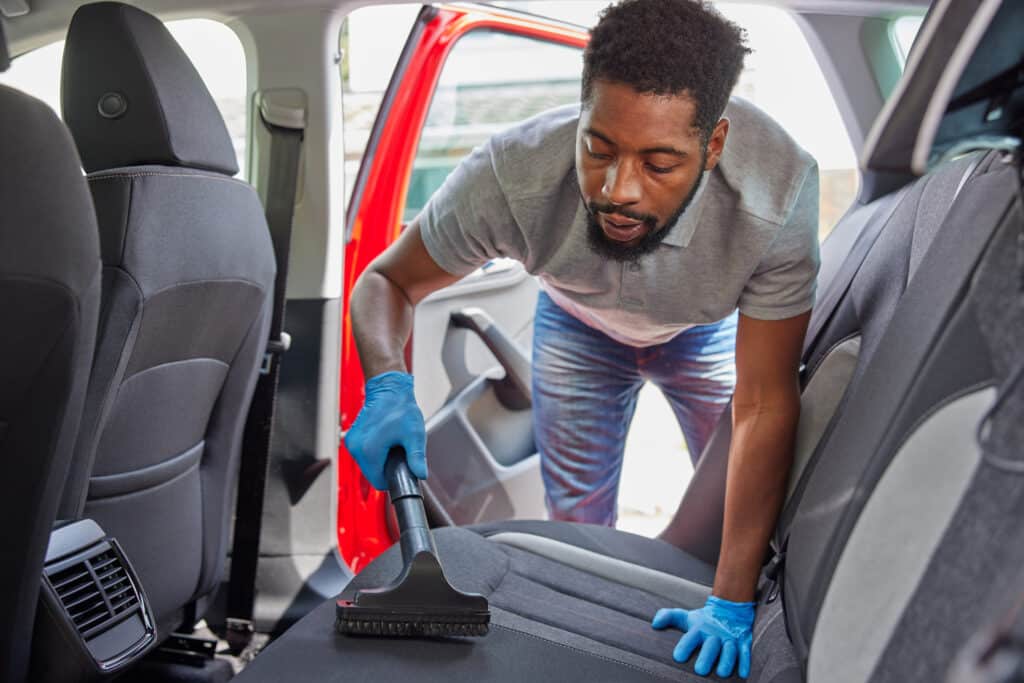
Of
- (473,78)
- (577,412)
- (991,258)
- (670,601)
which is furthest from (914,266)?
(473,78)

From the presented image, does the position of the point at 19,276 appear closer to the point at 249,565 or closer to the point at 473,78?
the point at 249,565

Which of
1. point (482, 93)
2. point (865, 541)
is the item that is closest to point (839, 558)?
point (865, 541)

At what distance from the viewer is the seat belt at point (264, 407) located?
1.94 meters

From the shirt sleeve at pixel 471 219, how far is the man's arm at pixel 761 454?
374mm

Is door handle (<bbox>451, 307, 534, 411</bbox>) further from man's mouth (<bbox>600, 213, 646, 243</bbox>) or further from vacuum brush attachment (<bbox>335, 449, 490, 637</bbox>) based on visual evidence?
vacuum brush attachment (<bbox>335, 449, 490, 637</bbox>)

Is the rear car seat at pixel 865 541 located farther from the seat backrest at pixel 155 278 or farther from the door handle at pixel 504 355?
Answer: the door handle at pixel 504 355

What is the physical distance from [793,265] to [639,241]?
0.21m

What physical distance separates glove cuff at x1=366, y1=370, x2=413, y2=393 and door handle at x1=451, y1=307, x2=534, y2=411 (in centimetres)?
99

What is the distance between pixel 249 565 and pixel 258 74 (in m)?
0.93

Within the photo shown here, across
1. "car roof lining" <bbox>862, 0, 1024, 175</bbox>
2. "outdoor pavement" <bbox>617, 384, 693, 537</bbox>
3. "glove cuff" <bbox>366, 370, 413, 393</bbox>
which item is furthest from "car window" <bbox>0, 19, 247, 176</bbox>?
"outdoor pavement" <bbox>617, 384, 693, 537</bbox>

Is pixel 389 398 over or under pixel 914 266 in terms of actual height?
under

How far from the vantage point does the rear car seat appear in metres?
0.72

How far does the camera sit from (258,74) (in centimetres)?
198

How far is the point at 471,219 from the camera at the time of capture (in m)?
1.49
